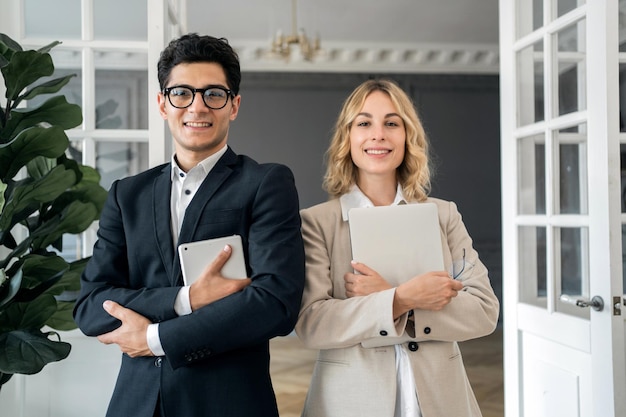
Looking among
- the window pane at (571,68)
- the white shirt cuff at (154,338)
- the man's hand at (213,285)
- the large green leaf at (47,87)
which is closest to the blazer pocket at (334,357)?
the man's hand at (213,285)

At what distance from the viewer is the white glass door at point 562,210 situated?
2.17 metres

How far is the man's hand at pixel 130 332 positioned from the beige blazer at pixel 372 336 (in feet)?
1.35

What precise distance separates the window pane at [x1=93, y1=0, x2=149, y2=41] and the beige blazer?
130 centimetres

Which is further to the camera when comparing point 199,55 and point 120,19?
point 120,19

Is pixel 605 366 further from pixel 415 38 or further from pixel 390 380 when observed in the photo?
pixel 415 38

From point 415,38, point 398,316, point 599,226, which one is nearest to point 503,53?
point 599,226

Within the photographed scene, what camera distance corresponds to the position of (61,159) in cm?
202

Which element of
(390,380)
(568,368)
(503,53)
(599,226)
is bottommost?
(568,368)

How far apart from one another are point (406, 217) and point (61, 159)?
1133 mm

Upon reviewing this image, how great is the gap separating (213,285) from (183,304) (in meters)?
0.08

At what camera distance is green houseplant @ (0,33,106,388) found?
5.84 ft

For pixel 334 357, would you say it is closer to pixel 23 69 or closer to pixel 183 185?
pixel 183 185

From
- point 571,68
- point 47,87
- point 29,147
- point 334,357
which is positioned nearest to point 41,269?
point 29,147

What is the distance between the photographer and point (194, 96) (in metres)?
1.53
